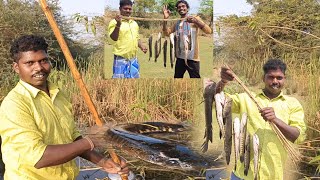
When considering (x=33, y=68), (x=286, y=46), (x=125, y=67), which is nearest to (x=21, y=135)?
(x=33, y=68)

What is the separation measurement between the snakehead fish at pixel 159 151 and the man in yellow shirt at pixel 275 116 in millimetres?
505

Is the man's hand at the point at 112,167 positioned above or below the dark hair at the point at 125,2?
below

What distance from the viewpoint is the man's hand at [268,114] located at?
422 cm

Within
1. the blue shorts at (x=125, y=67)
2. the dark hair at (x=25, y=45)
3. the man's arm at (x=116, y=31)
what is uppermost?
the man's arm at (x=116, y=31)

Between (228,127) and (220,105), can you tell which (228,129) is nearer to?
(228,127)

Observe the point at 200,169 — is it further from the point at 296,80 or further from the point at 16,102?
the point at 16,102

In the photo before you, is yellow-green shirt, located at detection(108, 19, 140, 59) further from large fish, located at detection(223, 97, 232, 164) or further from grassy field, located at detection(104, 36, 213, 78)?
large fish, located at detection(223, 97, 232, 164)

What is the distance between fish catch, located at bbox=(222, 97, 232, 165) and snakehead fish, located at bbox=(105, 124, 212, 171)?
216 mm

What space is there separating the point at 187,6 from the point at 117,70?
2.62 ft

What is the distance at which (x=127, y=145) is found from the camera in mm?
4766

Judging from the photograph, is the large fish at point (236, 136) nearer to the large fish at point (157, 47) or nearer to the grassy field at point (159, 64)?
the grassy field at point (159, 64)

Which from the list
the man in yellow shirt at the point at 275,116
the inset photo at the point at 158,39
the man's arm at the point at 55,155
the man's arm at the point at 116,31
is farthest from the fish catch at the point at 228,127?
the man's arm at the point at 55,155

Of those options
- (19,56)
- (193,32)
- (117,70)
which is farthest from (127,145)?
(19,56)

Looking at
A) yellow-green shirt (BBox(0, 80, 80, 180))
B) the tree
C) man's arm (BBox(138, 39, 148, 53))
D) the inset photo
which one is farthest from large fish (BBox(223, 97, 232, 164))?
yellow-green shirt (BBox(0, 80, 80, 180))
